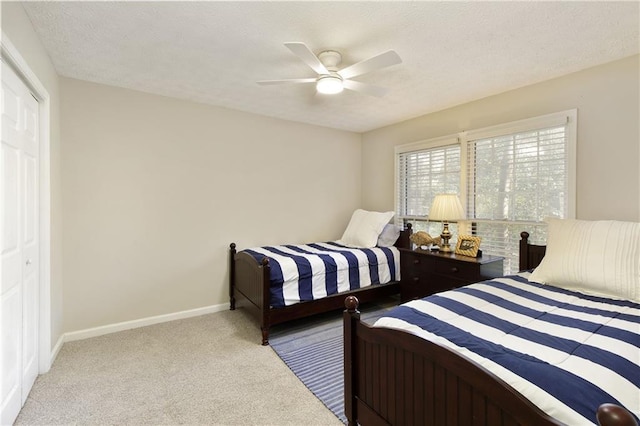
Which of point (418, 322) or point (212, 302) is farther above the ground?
point (418, 322)

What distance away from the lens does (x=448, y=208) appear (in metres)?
3.18

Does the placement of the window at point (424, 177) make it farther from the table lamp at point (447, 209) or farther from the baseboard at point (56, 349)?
the baseboard at point (56, 349)

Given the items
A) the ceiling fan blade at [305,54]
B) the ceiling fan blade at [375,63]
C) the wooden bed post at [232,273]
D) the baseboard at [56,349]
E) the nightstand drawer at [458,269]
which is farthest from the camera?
the wooden bed post at [232,273]

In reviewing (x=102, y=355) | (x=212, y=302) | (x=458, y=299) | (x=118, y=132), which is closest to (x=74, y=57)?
(x=118, y=132)

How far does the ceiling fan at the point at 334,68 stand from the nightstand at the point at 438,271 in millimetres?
1695

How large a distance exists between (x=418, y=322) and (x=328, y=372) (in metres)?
1.15

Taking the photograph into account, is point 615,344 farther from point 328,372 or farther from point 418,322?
point 328,372

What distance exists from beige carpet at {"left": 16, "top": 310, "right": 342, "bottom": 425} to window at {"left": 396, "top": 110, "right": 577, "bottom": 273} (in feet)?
7.91

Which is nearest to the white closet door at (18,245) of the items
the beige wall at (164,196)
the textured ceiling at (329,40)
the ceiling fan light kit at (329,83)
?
the textured ceiling at (329,40)

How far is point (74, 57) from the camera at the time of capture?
2.39 metres

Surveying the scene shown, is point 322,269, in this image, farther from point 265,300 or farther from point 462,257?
point 462,257

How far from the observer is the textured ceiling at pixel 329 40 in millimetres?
1775

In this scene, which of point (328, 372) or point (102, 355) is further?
point (102, 355)

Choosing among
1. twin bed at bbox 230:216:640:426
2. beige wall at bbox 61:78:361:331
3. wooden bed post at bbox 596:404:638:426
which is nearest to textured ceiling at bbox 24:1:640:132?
beige wall at bbox 61:78:361:331
